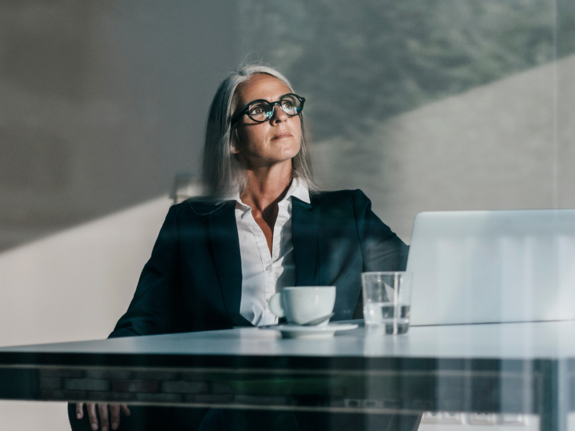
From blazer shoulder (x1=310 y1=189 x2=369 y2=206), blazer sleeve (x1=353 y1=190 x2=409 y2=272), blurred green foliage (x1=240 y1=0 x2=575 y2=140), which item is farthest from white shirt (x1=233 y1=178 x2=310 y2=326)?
blurred green foliage (x1=240 y1=0 x2=575 y2=140)

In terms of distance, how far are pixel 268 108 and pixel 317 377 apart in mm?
1729

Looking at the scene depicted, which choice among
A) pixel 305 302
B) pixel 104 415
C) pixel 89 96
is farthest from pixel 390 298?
pixel 89 96

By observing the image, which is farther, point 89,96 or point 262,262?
point 89,96

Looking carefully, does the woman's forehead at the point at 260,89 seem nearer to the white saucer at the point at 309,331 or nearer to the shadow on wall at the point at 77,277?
the shadow on wall at the point at 77,277

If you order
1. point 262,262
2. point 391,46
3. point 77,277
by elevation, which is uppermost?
point 391,46

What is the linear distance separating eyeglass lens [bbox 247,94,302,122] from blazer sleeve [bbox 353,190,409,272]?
421mm

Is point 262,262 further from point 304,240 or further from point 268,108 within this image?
point 268,108

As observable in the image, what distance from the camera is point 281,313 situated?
904 mm

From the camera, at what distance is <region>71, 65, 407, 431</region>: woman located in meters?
1.75

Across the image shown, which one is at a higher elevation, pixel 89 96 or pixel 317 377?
pixel 89 96

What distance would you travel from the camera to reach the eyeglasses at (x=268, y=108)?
215 centimetres

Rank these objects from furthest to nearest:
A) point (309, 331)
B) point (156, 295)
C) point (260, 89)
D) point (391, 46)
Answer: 1. point (391, 46)
2. point (260, 89)
3. point (156, 295)
4. point (309, 331)

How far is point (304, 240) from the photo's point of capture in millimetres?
1925

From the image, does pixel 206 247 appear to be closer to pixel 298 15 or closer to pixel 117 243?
pixel 117 243
